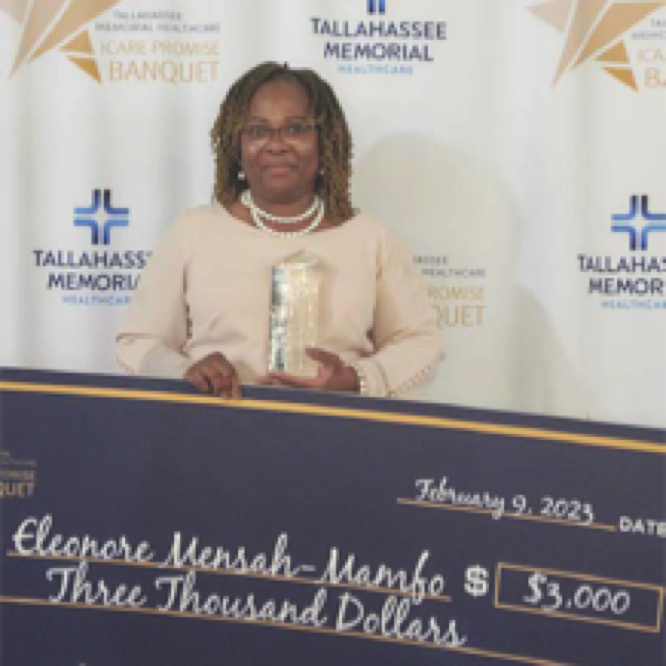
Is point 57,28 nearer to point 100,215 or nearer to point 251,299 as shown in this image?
point 100,215

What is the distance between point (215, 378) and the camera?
1885mm

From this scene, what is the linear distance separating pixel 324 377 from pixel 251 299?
24 cm

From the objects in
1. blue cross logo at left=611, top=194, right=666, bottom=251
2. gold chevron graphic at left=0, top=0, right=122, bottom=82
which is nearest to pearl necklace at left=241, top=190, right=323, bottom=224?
gold chevron graphic at left=0, top=0, right=122, bottom=82

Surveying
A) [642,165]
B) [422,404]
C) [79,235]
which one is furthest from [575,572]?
[79,235]

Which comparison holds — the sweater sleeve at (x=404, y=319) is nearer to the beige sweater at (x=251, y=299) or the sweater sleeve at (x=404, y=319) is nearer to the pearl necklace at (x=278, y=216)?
the beige sweater at (x=251, y=299)

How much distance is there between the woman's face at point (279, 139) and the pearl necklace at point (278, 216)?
0.13 feet

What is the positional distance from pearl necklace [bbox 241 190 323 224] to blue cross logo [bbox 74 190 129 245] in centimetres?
64

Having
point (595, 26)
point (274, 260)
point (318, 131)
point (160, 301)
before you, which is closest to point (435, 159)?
point (595, 26)

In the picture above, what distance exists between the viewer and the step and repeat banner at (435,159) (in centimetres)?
279

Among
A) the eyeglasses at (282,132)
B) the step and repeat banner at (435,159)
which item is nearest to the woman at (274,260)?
the eyeglasses at (282,132)

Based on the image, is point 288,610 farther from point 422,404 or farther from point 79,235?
point 79,235

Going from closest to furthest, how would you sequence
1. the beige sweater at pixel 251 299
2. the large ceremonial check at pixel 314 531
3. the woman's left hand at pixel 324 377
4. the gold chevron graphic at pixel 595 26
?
the large ceremonial check at pixel 314 531 < the woman's left hand at pixel 324 377 < the beige sweater at pixel 251 299 < the gold chevron graphic at pixel 595 26

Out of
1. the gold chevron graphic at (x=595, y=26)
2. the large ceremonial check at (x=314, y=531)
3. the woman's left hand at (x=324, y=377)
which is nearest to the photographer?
the large ceremonial check at (x=314, y=531)

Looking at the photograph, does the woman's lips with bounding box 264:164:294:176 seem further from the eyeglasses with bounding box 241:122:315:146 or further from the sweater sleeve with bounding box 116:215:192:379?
the sweater sleeve with bounding box 116:215:192:379
